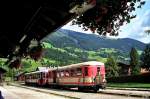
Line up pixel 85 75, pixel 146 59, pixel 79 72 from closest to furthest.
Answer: pixel 85 75, pixel 79 72, pixel 146 59

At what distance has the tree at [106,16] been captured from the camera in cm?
527

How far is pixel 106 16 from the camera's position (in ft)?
18.8

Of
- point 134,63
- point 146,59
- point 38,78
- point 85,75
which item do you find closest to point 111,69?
point 146,59

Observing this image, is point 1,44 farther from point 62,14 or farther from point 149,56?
point 149,56

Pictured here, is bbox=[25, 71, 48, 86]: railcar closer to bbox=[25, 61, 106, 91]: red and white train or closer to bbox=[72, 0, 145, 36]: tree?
bbox=[25, 61, 106, 91]: red and white train

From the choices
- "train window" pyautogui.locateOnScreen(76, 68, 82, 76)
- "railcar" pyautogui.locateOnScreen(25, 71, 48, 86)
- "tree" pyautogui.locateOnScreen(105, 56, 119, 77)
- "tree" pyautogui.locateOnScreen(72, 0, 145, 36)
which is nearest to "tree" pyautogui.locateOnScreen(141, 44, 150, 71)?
"tree" pyautogui.locateOnScreen(105, 56, 119, 77)

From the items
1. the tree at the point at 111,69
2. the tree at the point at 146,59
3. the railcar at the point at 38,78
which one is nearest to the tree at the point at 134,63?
the tree at the point at 146,59

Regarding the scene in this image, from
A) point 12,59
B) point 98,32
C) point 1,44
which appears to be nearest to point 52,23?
point 98,32

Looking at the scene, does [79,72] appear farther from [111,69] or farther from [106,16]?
[111,69]

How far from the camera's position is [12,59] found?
30.6ft

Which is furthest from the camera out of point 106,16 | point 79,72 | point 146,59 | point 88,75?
point 146,59

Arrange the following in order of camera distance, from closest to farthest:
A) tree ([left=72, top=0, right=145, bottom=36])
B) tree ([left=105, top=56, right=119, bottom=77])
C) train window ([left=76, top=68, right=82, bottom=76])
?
tree ([left=72, top=0, right=145, bottom=36]), train window ([left=76, top=68, right=82, bottom=76]), tree ([left=105, top=56, right=119, bottom=77])

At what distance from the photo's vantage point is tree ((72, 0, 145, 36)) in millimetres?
5266

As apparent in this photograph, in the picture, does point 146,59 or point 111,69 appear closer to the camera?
point 111,69
